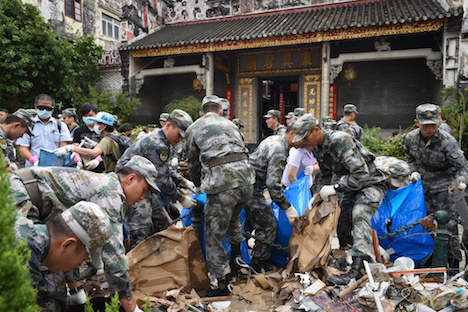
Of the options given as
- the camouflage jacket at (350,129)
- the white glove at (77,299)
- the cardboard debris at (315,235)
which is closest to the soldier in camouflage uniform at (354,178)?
the cardboard debris at (315,235)

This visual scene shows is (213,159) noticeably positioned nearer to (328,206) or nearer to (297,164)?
(328,206)

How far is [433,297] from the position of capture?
7.99ft

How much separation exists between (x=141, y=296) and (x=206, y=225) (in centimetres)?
77

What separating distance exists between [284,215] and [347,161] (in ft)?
2.89

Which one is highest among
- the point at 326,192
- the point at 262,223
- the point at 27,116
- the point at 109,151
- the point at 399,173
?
the point at 27,116

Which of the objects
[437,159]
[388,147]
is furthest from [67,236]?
[388,147]

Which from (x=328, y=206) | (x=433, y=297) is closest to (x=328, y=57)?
(x=328, y=206)

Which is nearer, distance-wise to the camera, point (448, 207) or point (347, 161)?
point (347, 161)

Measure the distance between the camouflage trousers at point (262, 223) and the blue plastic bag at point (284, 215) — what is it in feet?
0.34

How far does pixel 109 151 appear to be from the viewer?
3674 millimetres

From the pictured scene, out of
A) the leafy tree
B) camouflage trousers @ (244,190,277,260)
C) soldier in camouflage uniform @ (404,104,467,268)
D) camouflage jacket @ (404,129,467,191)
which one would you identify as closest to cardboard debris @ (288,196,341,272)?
camouflage trousers @ (244,190,277,260)

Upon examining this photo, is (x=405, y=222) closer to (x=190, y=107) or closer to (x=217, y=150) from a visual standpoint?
(x=217, y=150)

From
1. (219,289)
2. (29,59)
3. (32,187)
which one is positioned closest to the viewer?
(32,187)

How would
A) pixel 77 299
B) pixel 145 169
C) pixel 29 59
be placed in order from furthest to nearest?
1. pixel 29 59
2. pixel 77 299
3. pixel 145 169
